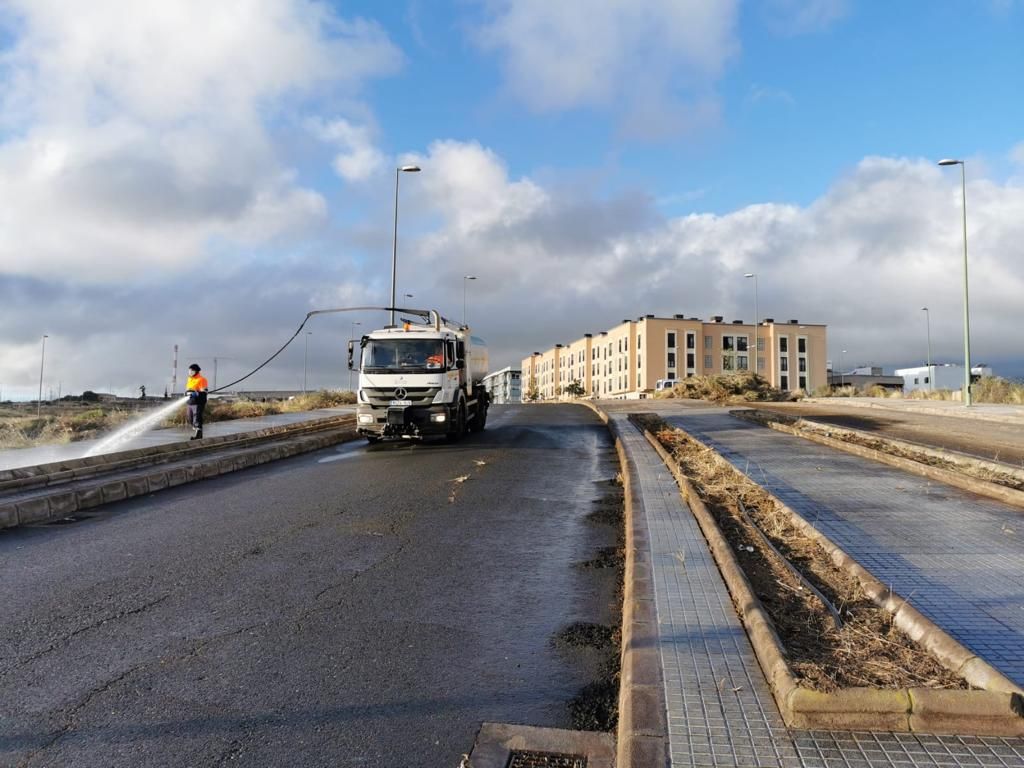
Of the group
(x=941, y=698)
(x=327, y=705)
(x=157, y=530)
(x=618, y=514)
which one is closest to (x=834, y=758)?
(x=941, y=698)

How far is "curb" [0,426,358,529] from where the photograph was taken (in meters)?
8.24

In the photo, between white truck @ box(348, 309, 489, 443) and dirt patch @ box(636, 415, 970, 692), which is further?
white truck @ box(348, 309, 489, 443)

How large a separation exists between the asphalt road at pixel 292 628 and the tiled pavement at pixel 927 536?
2.18m

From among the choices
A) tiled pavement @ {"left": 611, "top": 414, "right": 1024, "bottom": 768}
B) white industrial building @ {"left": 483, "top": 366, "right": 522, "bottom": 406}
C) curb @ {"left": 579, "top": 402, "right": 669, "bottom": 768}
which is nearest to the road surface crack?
curb @ {"left": 579, "top": 402, "right": 669, "bottom": 768}

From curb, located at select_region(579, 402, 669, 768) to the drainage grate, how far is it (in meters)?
0.18

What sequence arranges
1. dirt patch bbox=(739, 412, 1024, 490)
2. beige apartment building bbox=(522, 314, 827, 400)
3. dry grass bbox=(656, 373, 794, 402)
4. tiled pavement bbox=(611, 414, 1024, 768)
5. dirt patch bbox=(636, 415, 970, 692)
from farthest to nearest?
beige apartment building bbox=(522, 314, 827, 400) → dry grass bbox=(656, 373, 794, 402) → dirt patch bbox=(739, 412, 1024, 490) → dirt patch bbox=(636, 415, 970, 692) → tiled pavement bbox=(611, 414, 1024, 768)

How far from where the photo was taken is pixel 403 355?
16.4m

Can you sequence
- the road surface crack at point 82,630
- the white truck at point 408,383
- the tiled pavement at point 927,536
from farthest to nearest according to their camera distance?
1. the white truck at point 408,383
2. the tiled pavement at point 927,536
3. the road surface crack at point 82,630

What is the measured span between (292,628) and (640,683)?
2372 millimetres

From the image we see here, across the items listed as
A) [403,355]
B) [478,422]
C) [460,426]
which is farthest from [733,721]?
[478,422]

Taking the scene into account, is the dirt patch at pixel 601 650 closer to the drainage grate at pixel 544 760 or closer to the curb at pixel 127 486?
the drainage grate at pixel 544 760

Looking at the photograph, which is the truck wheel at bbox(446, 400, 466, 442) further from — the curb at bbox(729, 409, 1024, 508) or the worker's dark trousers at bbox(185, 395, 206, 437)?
the curb at bbox(729, 409, 1024, 508)

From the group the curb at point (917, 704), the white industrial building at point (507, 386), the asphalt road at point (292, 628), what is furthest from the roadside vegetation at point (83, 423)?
the white industrial building at point (507, 386)

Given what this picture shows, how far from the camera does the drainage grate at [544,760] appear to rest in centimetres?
294
